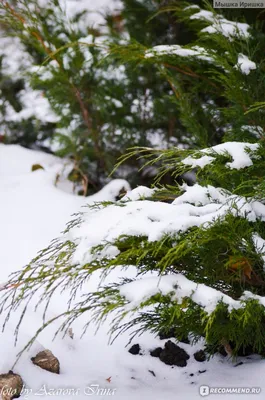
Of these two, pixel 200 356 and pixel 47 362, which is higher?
pixel 47 362

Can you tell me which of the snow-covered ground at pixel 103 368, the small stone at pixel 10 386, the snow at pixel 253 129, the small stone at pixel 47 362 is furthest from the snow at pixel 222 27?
the small stone at pixel 10 386

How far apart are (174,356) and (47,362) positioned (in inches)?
21.8

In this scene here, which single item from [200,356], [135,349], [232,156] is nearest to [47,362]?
[135,349]

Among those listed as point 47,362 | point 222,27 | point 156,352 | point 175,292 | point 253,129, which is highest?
point 222,27

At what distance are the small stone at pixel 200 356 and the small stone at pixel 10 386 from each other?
0.76 meters

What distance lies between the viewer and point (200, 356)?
193 centimetres

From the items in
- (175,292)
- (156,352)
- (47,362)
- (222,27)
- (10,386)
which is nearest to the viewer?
(175,292)

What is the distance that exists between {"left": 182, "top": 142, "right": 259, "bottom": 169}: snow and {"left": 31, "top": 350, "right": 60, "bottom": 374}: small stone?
940mm

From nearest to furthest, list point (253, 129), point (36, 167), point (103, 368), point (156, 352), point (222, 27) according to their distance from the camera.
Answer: point (103, 368), point (156, 352), point (253, 129), point (222, 27), point (36, 167)

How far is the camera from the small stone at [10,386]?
157 cm

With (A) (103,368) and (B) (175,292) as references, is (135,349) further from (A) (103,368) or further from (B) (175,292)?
(B) (175,292)

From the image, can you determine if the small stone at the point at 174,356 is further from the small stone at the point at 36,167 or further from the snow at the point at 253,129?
the small stone at the point at 36,167

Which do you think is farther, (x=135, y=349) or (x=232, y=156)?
(x=135, y=349)

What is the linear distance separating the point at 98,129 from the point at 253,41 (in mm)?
Result: 1423
